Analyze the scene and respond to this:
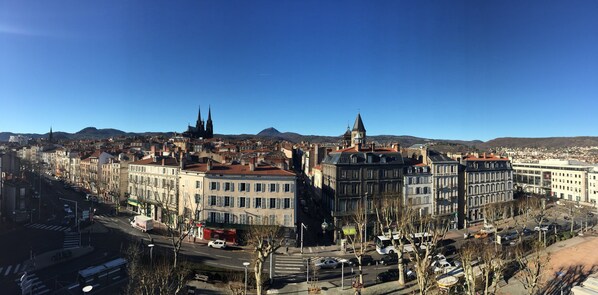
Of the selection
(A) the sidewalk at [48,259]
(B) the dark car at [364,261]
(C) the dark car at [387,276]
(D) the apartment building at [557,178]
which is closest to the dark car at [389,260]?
(B) the dark car at [364,261]

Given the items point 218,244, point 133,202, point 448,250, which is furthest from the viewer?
point 133,202

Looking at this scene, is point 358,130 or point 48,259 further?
point 358,130

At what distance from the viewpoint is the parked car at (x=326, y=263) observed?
116ft

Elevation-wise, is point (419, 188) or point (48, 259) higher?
point (419, 188)

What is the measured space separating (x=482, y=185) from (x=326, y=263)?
4326 cm

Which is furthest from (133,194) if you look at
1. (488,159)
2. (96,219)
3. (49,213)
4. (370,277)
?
(488,159)

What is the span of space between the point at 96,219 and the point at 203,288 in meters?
37.5

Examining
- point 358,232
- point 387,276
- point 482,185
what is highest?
point 482,185

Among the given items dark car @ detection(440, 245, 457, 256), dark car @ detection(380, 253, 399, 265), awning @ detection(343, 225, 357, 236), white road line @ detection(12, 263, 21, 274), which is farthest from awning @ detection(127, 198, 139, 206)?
dark car @ detection(440, 245, 457, 256)

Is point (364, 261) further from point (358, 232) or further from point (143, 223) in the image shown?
point (143, 223)

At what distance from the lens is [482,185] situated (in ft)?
207

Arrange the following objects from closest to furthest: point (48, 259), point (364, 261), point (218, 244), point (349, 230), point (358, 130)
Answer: point (48, 259) → point (364, 261) → point (218, 244) → point (349, 230) → point (358, 130)

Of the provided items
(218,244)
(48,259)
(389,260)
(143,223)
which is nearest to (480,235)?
(389,260)

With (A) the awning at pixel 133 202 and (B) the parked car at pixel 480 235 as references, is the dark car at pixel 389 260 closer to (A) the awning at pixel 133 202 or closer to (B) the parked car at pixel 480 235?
(B) the parked car at pixel 480 235
